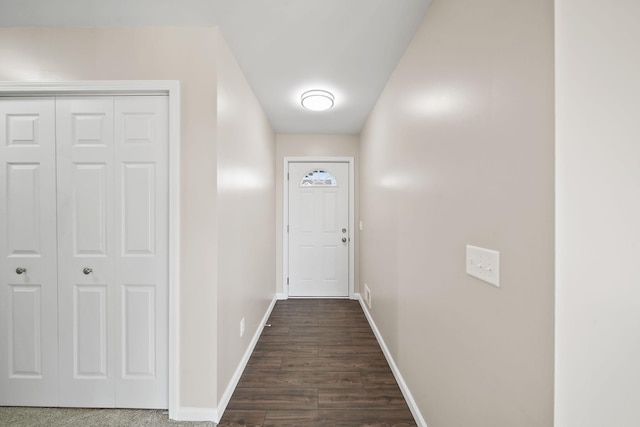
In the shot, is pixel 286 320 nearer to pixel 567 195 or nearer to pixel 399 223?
pixel 399 223

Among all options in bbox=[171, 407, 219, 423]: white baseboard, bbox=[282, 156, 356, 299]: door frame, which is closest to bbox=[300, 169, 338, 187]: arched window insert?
bbox=[282, 156, 356, 299]: door frame

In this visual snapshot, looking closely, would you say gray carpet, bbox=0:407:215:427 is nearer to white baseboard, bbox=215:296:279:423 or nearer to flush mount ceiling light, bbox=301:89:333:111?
white baseboard, bbox=215:296:279:423

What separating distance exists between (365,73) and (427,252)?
5.08 feet

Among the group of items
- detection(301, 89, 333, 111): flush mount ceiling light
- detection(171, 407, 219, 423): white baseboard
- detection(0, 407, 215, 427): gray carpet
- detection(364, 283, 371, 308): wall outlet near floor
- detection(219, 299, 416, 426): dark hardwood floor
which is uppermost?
detection(301, 89, 333, 111): flush mount ceiling light

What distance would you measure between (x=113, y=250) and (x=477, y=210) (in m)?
2.06

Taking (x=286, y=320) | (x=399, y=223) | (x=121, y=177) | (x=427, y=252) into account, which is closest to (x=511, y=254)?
(x=427, y=252)

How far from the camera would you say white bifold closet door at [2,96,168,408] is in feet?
5.20

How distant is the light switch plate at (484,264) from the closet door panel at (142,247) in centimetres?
170

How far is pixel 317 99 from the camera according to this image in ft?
8.01

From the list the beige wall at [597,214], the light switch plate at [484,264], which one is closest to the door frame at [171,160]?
the light switch plate at [484,264]

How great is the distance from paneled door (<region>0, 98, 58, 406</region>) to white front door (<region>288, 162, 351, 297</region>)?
2512mm

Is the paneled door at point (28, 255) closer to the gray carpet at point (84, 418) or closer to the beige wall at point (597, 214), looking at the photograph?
the gray carpet at point (84, 418)

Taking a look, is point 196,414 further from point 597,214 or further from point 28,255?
point 597,214

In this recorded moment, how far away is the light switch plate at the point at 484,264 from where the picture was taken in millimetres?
903
